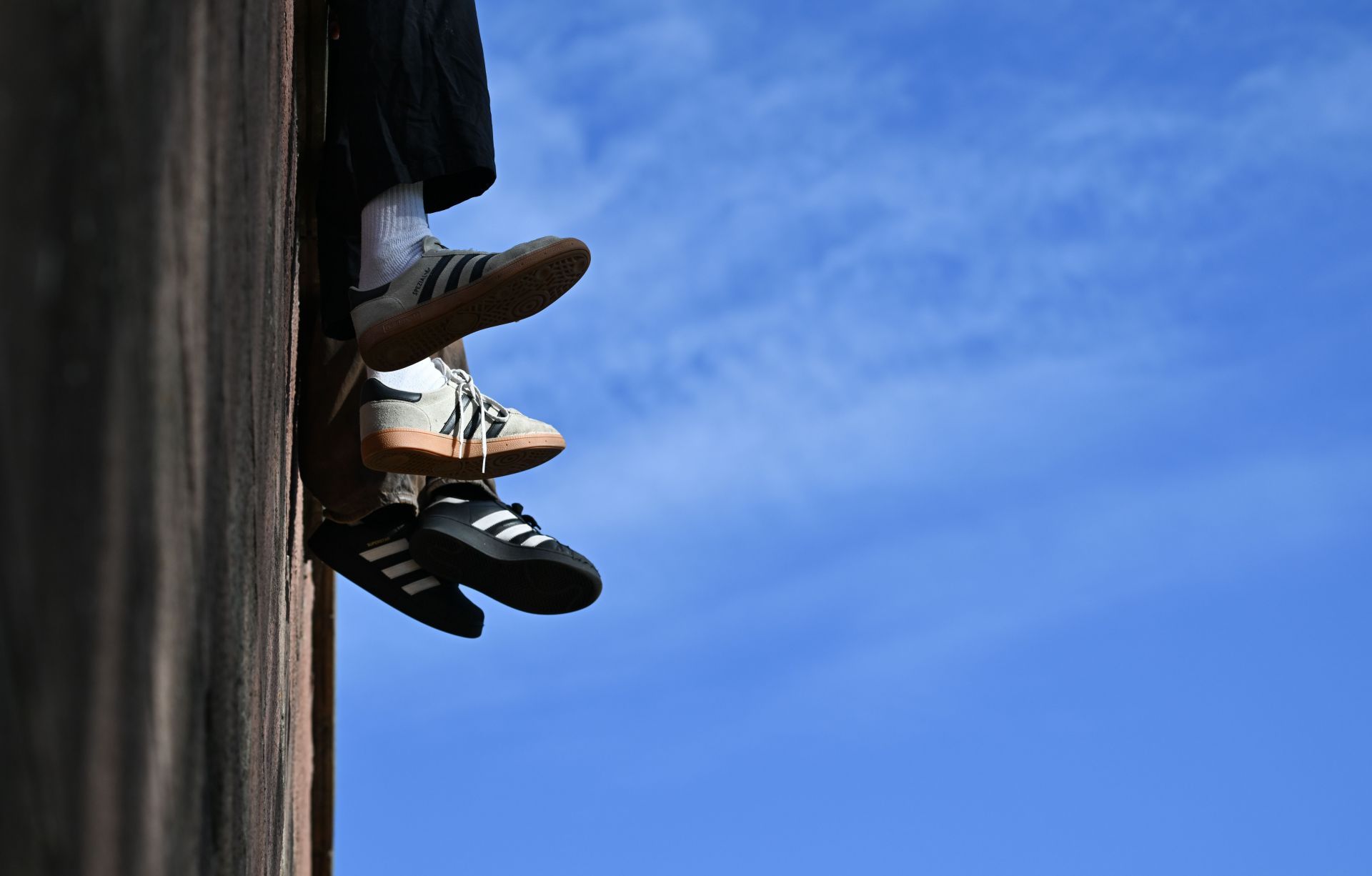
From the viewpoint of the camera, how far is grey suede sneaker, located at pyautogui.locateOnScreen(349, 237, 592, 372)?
9.38 feet

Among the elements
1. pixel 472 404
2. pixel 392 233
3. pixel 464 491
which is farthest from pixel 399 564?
pixel 392 233

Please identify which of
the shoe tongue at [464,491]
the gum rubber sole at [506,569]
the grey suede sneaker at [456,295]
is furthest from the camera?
the shoe tongue at [464,491]

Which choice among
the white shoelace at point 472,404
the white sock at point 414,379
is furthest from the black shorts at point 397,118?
the white shoelace at point 472,404

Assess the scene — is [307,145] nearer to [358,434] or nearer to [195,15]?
[358,434]

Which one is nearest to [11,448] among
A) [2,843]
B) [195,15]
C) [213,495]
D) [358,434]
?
[2,843]

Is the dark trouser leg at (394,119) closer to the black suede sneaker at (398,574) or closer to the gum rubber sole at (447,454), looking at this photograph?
the gum rubber sole at (447,454)

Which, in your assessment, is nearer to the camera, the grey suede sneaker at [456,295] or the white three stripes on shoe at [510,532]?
the grey suede sneaker at [456,295]

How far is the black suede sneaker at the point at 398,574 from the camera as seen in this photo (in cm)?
396

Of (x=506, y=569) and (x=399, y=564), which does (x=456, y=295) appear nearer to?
(x=506, y=569)

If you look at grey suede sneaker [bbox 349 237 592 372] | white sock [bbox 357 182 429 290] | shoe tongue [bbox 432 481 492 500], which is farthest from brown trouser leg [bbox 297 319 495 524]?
grey suede sneaker [bbox 349 237 592 372]

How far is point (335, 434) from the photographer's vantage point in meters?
3.81

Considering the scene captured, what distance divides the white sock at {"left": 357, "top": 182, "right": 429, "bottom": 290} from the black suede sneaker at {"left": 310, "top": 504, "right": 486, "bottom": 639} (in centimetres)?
98

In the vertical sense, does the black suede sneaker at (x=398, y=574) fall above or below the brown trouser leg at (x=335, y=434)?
below

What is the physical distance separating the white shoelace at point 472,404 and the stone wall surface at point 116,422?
6.54ft
